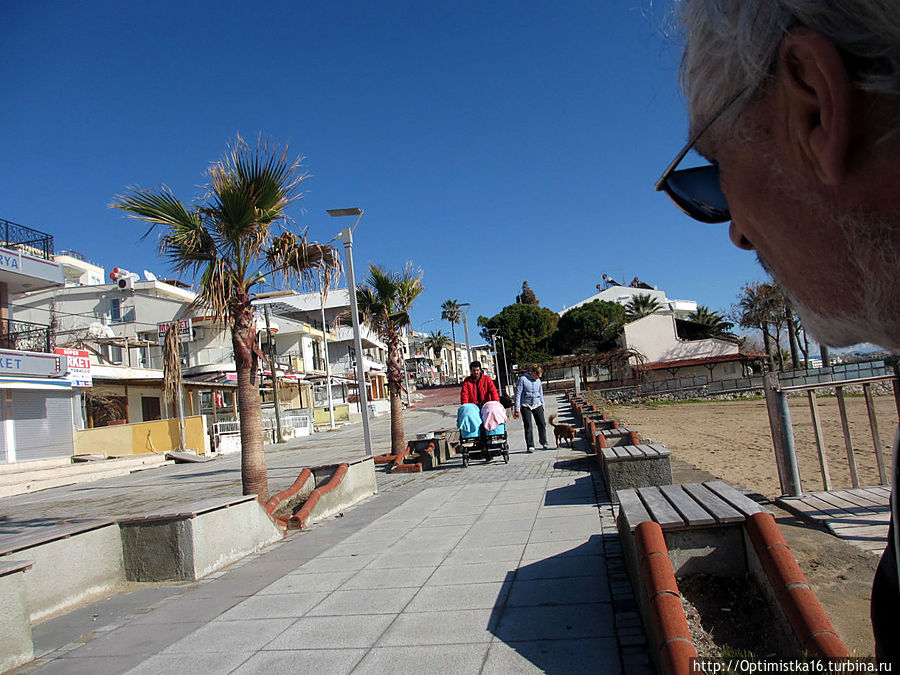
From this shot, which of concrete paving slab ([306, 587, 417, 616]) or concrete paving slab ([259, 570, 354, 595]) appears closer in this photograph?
concrete paving slab ([306, 587, 417, 616])

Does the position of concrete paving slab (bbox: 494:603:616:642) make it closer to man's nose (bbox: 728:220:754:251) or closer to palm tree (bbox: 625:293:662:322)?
man's nose (bbox: 728:220:754:251)

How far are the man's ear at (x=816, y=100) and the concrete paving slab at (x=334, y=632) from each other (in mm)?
3715

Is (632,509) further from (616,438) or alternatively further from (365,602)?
(616,438)

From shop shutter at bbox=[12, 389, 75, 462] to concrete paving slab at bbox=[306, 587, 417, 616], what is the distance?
74.0 feet

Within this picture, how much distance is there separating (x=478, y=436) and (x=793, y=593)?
31.8 ft

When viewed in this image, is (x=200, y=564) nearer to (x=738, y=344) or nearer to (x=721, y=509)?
(x=721, y=509)

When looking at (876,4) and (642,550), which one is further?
(642,550)

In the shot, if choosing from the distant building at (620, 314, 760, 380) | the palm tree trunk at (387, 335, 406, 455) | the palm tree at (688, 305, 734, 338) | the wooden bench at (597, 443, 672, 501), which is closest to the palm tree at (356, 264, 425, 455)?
the palm tree trunk at (387, 335, 406, 455)

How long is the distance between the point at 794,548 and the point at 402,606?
288 centimetres

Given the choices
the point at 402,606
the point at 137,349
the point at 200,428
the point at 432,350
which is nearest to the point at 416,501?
the point at 402,606

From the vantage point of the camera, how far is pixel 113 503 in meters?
13.5

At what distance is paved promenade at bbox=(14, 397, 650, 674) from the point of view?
3488 millimetres

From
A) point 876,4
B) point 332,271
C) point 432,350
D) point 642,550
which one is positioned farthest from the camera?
point 432,350

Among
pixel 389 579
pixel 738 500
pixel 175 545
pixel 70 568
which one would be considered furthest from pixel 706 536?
pixel 70 568
